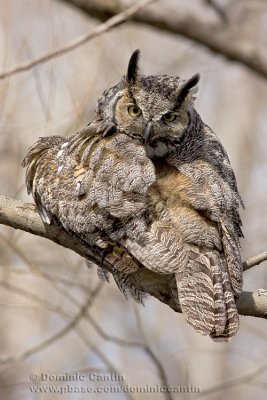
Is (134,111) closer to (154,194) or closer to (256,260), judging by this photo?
(154,194)

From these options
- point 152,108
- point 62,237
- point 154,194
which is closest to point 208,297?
point 154,194

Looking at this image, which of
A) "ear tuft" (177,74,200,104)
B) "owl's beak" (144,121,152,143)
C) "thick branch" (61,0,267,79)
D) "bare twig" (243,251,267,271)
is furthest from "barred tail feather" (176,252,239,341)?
"thick branch" (61,0,267,79)

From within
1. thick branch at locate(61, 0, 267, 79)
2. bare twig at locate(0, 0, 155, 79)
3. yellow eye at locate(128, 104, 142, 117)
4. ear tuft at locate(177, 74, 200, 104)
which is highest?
bare twig at locate(0, 0, 155, 79)

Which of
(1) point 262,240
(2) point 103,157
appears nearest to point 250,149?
(1) point 262,240

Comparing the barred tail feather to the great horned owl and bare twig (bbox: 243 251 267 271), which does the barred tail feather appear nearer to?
the great horned owl

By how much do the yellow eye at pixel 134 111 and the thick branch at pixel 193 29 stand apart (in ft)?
9.47

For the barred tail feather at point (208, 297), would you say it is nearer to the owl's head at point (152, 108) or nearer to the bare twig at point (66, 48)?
the owl's head at point (152, 108)

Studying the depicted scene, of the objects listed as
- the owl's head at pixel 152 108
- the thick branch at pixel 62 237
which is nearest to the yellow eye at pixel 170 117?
the owl's head at pixel 152 108

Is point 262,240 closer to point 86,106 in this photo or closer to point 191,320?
point 86,106

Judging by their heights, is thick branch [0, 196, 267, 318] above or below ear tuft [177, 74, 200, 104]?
below

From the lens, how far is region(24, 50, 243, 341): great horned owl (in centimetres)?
449

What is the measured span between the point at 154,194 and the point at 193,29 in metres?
3.81

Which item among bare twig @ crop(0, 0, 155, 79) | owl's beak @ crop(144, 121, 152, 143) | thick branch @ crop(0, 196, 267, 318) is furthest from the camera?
owl's beak @ crop(144, 121, 152, 143)

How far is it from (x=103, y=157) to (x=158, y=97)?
0.60m
